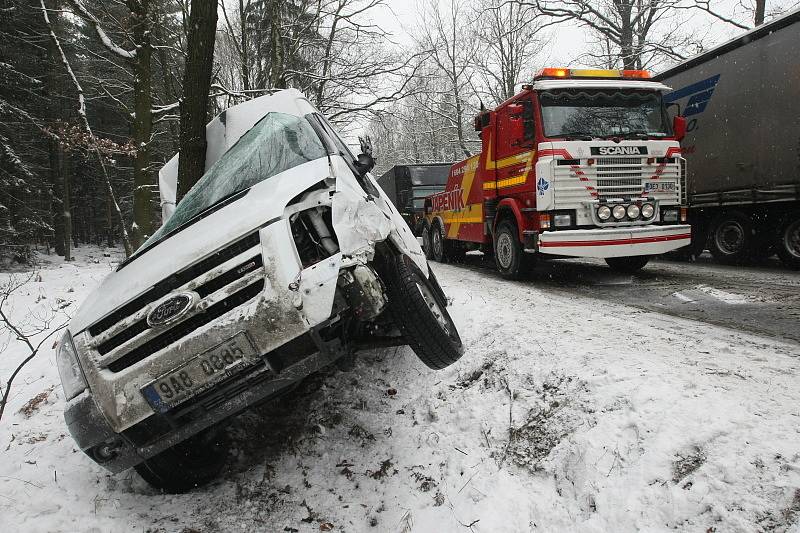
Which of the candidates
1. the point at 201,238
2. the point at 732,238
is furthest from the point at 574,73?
the point at 201,238

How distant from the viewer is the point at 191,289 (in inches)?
95.8

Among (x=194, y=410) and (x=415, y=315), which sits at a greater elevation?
(x=415, y=315)

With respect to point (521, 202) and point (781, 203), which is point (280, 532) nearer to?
point (521, 202)

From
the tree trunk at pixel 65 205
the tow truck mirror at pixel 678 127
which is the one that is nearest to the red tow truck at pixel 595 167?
the tow truck mirror at pixel 678 127

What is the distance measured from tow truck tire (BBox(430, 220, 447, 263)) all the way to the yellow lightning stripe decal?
93 centimetres

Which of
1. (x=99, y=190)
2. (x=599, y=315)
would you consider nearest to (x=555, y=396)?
(x=599, y=315)

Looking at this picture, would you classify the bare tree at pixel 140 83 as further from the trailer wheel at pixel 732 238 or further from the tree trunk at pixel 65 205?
the tree trunk at pixel 65 205

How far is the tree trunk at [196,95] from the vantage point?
19.2 ft

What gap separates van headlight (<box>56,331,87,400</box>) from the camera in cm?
Result: 253

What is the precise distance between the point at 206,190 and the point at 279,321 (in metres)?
1.83

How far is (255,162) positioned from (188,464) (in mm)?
2173

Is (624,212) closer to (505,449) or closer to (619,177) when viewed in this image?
(619,177)

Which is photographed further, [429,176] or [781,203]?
[429,176]

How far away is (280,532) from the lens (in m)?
2.70
